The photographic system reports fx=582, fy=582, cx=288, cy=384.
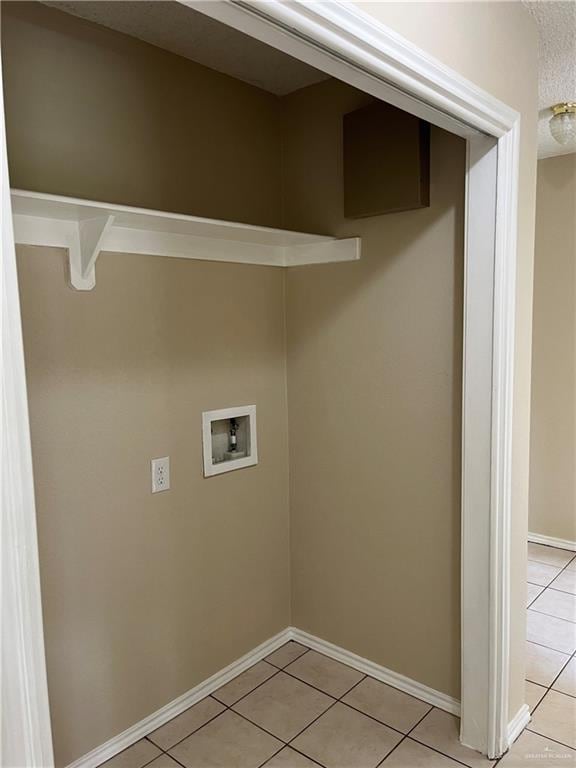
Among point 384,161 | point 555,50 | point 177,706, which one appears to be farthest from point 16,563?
point 555,50

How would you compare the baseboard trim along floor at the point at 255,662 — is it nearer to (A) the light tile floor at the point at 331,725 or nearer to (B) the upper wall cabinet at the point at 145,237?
(A) the light tile floor at the point at 331,725

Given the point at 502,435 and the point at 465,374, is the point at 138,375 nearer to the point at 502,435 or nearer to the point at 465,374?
the point at 465,374

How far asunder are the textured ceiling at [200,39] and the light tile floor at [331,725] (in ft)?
8.32

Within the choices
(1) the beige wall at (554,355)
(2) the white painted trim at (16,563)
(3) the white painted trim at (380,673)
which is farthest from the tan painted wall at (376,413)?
(1) the beige wall at (554,355)

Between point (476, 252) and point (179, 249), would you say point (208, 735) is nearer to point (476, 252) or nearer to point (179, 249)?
point (179, 249)

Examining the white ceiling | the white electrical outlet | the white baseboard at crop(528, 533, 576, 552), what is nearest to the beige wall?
the white baseboard at crop(528, 533, 576, 552)

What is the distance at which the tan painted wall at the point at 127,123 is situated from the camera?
1.79 metres

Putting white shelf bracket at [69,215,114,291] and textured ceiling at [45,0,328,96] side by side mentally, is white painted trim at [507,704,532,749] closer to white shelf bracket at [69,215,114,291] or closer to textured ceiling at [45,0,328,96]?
white shelf bracket at [69,215,114,291]

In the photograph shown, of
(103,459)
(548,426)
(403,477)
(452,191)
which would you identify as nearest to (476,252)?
(452,191)

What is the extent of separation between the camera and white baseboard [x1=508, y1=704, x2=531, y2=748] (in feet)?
6.86

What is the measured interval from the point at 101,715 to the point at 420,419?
1.58m

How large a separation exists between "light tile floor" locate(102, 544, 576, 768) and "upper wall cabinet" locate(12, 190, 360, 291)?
1685 millimetres

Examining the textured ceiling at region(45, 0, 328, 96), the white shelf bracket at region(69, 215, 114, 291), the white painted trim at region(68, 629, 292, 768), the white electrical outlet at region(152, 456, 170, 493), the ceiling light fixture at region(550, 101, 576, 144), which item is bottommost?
the white painted trim at region(68, 629, 292, 768)

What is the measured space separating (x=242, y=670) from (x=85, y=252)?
1.89m
